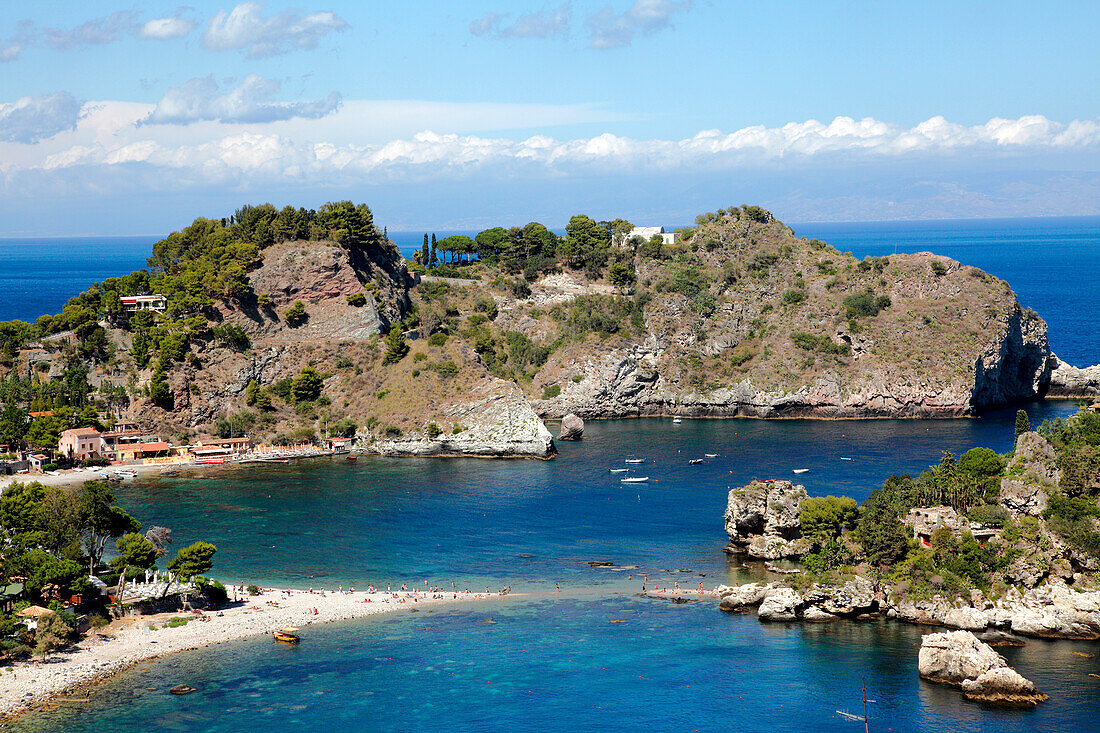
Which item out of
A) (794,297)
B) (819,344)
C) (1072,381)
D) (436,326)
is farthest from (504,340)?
(1072,381)

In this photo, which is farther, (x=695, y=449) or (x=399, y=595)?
(x=695, y=449)

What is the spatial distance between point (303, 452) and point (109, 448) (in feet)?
74.5

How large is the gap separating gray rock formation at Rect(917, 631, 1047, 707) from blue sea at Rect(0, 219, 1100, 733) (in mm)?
1086

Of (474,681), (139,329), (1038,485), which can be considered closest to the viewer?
(474,681)

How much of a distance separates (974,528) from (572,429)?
70.8m

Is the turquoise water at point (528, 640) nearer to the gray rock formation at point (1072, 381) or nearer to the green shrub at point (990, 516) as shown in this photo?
the green shrub at point (990, 516)

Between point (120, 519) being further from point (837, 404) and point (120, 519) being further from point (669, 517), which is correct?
point (837, 404)

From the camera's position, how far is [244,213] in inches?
6255

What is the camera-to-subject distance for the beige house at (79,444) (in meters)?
118

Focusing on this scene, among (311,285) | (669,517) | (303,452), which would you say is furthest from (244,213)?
(669,517)

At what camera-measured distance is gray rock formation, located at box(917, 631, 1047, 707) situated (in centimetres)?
5669

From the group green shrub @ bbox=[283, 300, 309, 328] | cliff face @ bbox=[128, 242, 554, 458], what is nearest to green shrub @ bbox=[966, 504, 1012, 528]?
cliff face @ bbox=[128, 242, 554, 458]

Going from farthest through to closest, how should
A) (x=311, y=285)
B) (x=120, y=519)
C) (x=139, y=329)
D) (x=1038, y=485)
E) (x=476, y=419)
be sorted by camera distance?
(x=311, y=285) < (x=139, y=329) < (x=476, y=419) < (x=120, y=519) < (x=1038, y=485)

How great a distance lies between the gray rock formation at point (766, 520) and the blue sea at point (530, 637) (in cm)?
250
